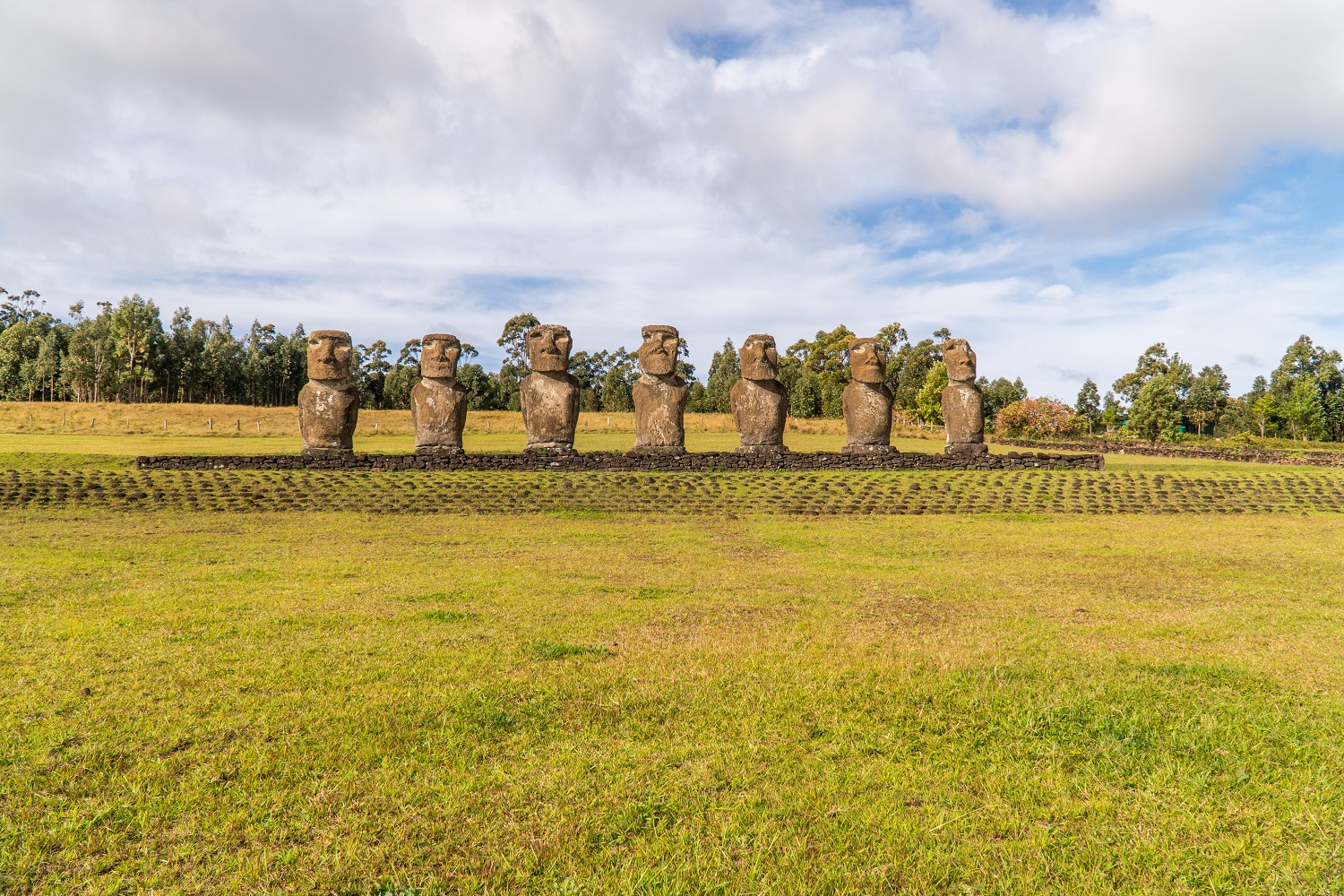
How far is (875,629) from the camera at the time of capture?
19.4 feet

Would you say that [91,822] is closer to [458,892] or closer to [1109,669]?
[458,892]

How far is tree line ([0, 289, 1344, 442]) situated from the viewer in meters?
49.3

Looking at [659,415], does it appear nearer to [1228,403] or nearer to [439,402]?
[439,402]

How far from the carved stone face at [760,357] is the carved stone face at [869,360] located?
244 centimetres

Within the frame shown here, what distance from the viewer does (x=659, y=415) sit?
19.8 m

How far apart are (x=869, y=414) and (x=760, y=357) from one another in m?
3.45

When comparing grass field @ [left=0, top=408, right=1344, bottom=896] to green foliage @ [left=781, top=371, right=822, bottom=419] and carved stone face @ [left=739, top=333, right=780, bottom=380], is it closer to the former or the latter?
carved stone face @ [left=739, top=333, right=780, bottom=380]

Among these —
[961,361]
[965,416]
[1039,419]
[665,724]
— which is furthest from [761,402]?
[1039,419]

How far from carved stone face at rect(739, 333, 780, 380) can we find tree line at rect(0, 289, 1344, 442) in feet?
89.5

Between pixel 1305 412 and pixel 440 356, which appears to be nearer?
pixel 440 356

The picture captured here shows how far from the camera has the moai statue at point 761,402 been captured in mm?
20625

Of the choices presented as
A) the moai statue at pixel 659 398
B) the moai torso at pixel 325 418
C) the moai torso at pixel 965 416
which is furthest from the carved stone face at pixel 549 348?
the moai torso at pixel 965 416

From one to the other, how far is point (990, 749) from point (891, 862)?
1.17 meters

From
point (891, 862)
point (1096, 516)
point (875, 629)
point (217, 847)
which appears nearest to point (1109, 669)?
point (875, 629)
